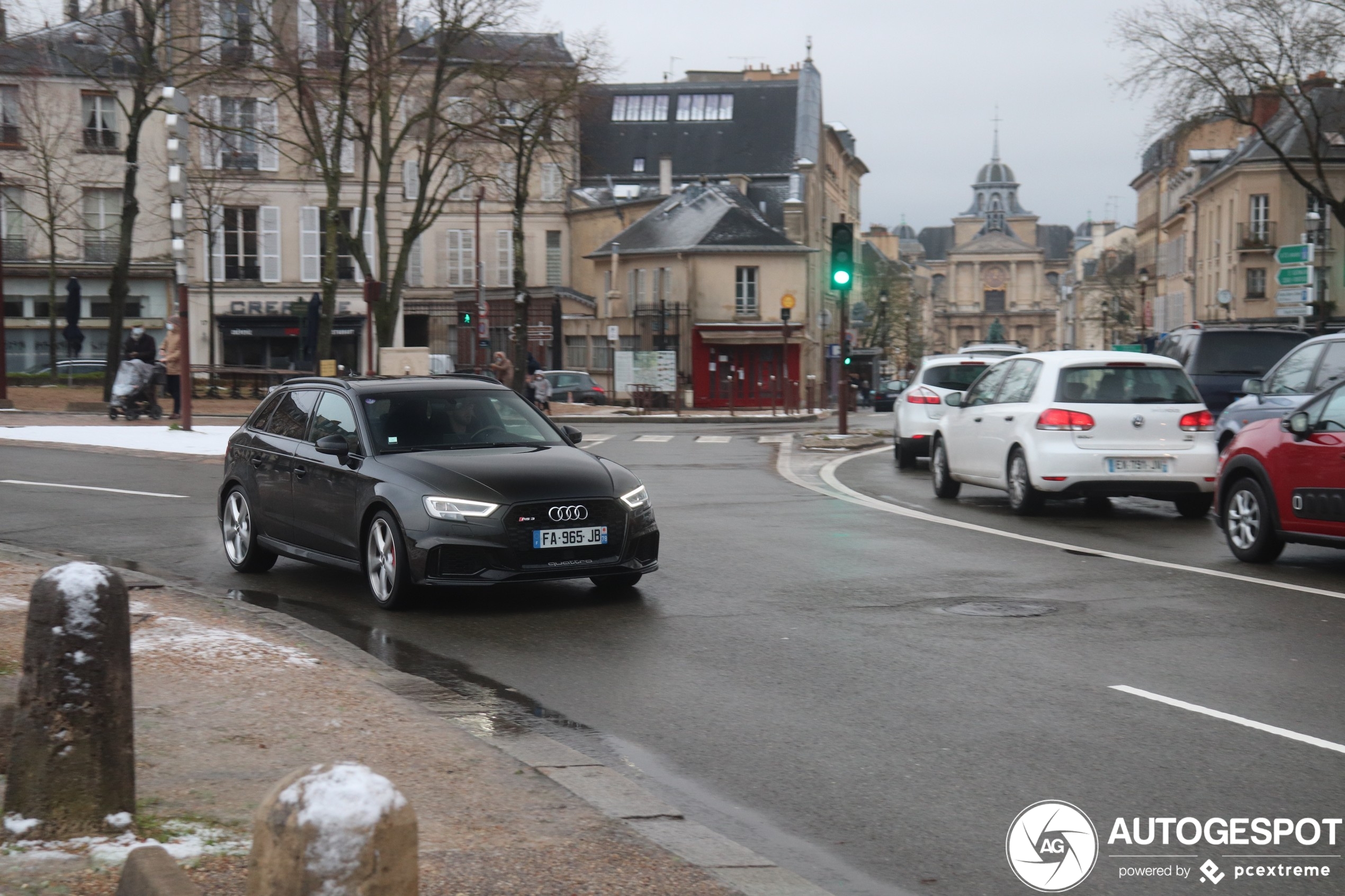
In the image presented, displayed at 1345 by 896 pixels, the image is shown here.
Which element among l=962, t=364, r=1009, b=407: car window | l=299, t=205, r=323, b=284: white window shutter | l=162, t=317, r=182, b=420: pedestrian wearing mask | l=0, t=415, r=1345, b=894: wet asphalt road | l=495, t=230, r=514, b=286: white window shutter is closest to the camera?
l=0, t=415, r=1345, b=894: wet asphalt road

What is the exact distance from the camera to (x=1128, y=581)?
10.6 meters

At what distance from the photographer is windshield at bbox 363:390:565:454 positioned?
1032 cm

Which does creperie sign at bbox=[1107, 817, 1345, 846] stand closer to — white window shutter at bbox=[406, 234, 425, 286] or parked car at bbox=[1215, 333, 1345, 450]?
parked car at bbox=[1215, 333, 1345, 450]

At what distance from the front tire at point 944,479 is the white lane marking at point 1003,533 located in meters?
0.82

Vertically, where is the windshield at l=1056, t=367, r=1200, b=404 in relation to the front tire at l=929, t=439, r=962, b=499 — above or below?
above

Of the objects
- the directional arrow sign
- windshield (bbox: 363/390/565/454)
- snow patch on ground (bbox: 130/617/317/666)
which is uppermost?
the directional arrow sign

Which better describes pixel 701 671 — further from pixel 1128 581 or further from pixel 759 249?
pixel 759 249

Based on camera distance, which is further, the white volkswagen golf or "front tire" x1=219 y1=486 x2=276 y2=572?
the white volkswagen golf

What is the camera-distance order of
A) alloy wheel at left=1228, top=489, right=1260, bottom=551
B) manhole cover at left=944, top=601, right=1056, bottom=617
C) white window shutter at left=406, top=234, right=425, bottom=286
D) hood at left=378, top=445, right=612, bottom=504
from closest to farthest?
1. manhole cover at left=944, top=601, right=1056, bottom=617
2. hood at left=378, top=445, right=612, bottom=504
3. alloy wheel at left=1228, top=489, right=1260, bottom=551
4. white window shutter at left=406, top=234, right=425, bottom=286

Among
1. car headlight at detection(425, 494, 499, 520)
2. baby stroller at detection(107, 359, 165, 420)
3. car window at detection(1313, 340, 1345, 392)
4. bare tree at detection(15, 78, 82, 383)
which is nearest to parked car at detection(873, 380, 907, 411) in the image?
bare tree at detection(15, 78, 82, 383)

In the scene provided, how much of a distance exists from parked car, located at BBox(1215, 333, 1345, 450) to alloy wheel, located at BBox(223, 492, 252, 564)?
951cm

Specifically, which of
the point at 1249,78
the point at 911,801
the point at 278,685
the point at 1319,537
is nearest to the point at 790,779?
the point at 911,801

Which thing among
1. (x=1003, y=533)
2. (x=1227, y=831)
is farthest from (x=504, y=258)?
(x=1227, y=831)

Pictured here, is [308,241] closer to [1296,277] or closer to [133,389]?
[133,389]
